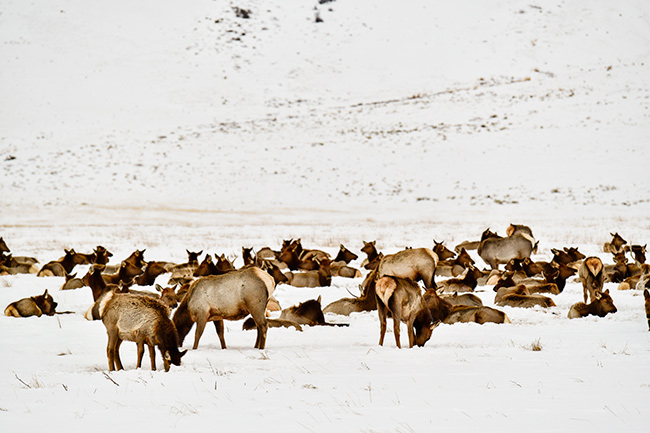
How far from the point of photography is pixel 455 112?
72.8 m

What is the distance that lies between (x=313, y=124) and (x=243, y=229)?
3938cm

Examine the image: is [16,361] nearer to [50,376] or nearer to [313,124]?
[50,376]

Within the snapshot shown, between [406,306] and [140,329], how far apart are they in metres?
3.32

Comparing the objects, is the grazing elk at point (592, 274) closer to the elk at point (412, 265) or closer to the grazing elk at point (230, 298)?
the elk at point (412, 265)

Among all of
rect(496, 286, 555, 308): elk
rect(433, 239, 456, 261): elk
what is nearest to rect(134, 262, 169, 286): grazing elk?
rect(433, 239, 456, 261): elk

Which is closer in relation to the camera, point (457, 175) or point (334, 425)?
point (334, 425)

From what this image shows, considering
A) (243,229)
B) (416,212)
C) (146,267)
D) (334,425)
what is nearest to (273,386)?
(334,425)

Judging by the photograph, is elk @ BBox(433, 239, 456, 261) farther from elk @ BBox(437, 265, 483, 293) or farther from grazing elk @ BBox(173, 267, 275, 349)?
grazing elk @ BBox(173, 267, 275, 349)

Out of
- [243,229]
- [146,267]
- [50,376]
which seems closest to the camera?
[50,376]

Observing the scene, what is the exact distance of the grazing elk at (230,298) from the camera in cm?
884

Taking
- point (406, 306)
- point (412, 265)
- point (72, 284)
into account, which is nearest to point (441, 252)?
point (412, 265)

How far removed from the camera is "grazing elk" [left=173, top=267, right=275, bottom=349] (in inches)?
348

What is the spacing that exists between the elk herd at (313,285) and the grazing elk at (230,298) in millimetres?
13

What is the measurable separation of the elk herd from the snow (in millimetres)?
399
